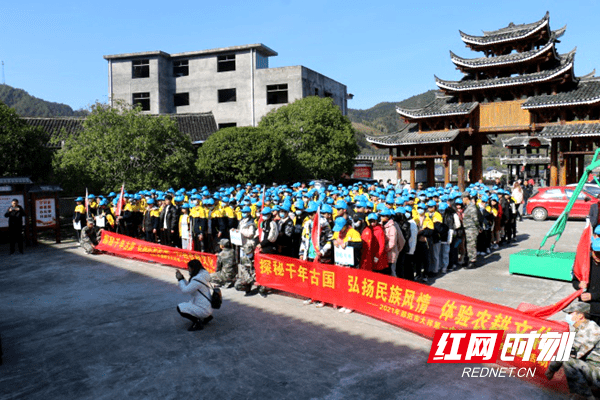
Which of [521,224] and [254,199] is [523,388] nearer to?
[254,199]

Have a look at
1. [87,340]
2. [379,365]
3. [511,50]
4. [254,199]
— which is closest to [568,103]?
[511,50]

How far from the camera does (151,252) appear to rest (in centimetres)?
1286

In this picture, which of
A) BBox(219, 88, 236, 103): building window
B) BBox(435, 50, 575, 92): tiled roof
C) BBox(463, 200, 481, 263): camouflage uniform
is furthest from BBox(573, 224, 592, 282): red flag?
BBox(219, 88, 236, 103): building window

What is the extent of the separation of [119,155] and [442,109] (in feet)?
65.4

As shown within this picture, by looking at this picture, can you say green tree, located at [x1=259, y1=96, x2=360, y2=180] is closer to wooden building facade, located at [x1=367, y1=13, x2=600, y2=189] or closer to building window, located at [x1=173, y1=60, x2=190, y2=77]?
wooden building facade, located at [x1=367, y1=13, x2=600, y2=189]

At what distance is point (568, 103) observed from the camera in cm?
2480

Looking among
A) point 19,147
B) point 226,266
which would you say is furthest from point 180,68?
point 226,266

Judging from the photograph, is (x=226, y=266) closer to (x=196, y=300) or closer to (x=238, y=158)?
(x=196, y=300)

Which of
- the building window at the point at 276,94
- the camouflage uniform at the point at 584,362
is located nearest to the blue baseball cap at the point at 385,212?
the camouflage uniform at the point at 584,362

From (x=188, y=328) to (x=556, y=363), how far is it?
530 cm

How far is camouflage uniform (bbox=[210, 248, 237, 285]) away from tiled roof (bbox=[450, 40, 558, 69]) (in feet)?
81.8

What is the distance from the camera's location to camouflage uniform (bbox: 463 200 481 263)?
11.4 m

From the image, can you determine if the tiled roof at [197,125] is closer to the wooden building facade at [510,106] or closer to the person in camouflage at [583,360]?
the wooden building facade at [510,106]

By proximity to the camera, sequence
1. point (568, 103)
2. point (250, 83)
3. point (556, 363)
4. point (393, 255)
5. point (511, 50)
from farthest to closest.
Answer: point (250, 83) < point (511, 50) < point (568, 103) < point (393, 255) < point (556, 363)
